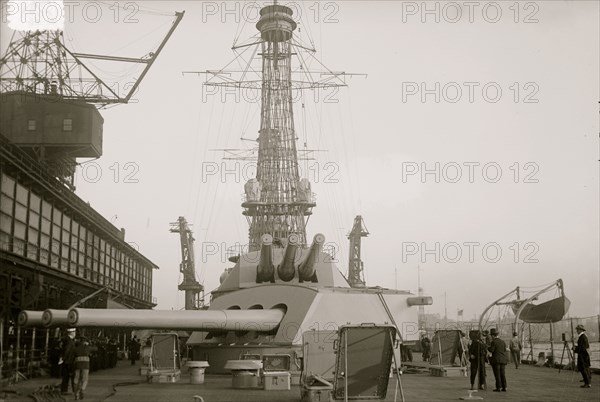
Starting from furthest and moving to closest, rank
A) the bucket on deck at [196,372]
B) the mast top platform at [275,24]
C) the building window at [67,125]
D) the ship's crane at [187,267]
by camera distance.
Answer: the ship's crane at [187,267] < the mast top platform at [275,24] < the building window at [67,125] < the bucket on deck at [196,372]

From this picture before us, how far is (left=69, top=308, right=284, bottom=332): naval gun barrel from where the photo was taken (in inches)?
533

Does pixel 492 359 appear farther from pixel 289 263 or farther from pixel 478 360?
pixel 289 263

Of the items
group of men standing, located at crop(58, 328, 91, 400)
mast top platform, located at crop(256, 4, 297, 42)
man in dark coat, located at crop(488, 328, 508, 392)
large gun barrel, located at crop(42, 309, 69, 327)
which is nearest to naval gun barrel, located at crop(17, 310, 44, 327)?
large gun barrel, located at crop(42, 309, 69, 327)

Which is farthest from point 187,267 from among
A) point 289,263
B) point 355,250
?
point 289,263

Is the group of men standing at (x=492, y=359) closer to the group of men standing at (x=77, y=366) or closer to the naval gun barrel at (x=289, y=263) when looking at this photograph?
the naval gun barrel at (x=289, y=263)

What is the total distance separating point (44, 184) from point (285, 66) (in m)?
12.4

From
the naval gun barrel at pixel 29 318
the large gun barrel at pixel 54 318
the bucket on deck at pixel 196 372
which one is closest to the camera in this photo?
the large gun barrel at pixel 54 318

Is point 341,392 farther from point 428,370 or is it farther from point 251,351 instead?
point 428,370

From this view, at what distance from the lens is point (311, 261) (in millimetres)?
17750

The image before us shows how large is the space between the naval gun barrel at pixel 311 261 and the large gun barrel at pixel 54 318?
594cm

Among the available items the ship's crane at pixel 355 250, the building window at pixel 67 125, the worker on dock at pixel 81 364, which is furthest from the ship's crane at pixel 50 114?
the ship's crane at pixel 355 250

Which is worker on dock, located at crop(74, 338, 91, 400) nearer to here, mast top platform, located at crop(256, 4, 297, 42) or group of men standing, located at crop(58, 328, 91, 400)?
group of men standing, located at crop(58, 328, 91, 400)

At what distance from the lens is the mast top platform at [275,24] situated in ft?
91.0

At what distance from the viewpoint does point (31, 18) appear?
10.7 m
